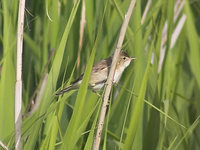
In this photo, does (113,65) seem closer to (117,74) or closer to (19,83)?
(19,83)

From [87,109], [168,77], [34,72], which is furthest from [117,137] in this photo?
[34,72]

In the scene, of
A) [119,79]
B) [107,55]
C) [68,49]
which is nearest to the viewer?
[68,49]

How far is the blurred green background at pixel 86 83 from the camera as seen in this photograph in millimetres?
2021

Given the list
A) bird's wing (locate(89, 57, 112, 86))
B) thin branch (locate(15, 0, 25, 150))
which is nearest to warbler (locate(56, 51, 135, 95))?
bird's wing (locate(89, 57, 112, 86))

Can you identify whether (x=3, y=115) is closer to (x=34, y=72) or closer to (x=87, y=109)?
(x=87, y=109)

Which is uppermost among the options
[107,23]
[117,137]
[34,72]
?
[107,23]

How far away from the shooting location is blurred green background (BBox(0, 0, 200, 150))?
2.02m

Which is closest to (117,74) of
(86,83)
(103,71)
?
(103,71)

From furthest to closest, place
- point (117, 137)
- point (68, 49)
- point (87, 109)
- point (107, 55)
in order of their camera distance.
Answer: point (107, 55) → point (68, 49) → point (117, 137) → point (87, 109)

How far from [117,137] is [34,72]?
0.82 metres

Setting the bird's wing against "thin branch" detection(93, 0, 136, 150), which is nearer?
"thin branch" detection(93, 0, 136, 150)

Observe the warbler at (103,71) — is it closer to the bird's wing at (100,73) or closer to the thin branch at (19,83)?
the bird's wing at (100,73)

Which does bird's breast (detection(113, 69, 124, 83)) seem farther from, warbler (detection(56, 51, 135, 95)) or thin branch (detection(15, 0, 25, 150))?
thin branch (detection(15, 0, 25, 150))

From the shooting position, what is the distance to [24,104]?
2.76m
